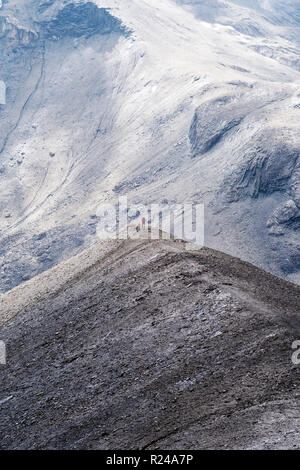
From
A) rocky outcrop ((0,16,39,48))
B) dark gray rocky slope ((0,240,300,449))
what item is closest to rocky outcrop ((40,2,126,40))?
rocky outcrop ((0,16,39,48))

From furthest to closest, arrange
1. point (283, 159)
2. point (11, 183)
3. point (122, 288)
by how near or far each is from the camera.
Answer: point (11, 183), point (283, 159), point (122, 288)

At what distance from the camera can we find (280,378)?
1384 cm

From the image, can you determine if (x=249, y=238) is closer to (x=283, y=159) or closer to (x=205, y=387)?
(x=283, y=159)

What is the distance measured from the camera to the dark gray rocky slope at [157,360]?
13.0m

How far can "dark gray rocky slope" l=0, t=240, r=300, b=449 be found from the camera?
13.0 meters

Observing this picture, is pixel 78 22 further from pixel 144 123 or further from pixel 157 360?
pixel 157 360

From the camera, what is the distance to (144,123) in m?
102

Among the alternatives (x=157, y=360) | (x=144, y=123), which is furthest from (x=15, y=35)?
(x=157, y=360)

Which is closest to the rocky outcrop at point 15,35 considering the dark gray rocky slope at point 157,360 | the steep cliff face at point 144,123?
the steep cliff face at point 144,123

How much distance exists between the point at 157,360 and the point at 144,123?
296 ft

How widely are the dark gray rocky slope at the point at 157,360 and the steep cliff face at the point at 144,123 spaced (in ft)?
135

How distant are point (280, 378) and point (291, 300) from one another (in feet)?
17.5

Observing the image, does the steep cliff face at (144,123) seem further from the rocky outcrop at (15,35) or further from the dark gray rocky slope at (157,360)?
the dark gray rocky slope at (157,360)

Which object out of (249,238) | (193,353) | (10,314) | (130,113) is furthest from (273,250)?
(130,113)
